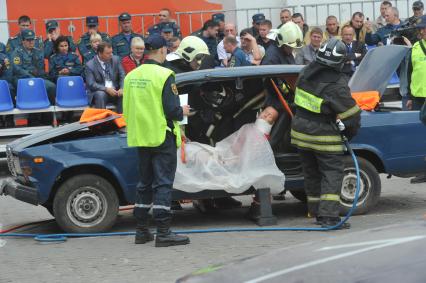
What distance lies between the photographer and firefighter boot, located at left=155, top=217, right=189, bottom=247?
8836 millimetres

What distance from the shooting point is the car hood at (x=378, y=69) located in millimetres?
10656

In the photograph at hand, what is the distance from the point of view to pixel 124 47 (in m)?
16.6

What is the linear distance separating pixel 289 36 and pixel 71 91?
5776 mm

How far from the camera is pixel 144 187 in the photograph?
8.90m

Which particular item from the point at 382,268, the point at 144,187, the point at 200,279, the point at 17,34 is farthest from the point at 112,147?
the point at 17,34

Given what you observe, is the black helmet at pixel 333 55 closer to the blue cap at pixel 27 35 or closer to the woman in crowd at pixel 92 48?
the woman in crowd at pixel 92 48

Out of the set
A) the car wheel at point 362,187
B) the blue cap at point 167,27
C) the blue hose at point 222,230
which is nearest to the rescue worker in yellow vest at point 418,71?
the car wheel at point 362,187

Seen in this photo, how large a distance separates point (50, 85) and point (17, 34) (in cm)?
159

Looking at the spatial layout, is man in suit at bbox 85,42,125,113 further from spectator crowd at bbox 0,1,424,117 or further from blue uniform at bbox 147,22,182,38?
blue uniform at bbox 147,22,182,38

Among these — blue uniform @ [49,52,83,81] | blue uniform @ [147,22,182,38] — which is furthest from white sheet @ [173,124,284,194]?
blue uniform @ [147,22,182,38]

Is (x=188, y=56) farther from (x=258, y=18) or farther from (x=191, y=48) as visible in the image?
(x=258, y=18)

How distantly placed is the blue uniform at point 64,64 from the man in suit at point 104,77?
2.95 feet

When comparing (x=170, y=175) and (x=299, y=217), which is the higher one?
(x=170, y=175)

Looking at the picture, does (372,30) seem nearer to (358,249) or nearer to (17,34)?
(17,34)
